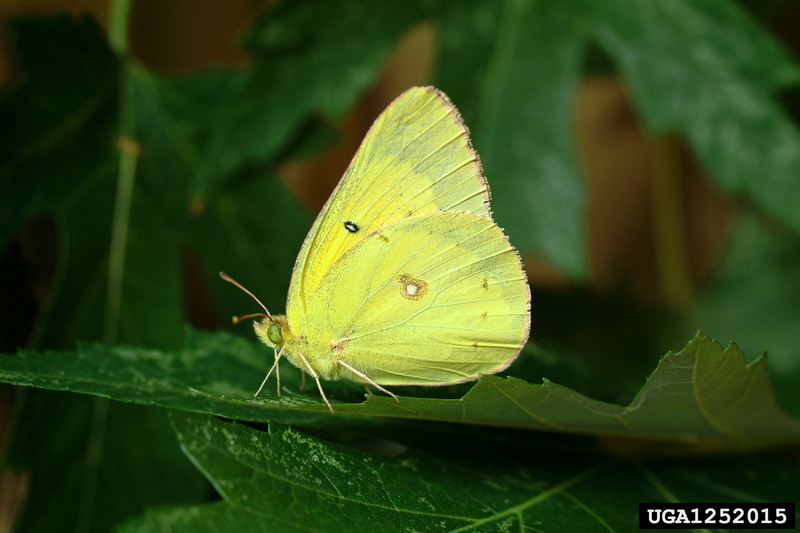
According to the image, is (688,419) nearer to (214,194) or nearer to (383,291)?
(383,291)

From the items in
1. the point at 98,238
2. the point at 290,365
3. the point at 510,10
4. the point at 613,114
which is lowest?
the point at 290,365

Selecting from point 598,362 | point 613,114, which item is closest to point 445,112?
point 598,362

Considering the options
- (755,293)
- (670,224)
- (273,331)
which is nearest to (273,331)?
(273,331)

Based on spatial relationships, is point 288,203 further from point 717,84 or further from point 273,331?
point 717,84

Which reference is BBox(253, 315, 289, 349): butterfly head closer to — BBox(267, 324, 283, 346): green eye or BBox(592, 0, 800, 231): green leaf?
BBox(267, 324, 283, 346): green eye

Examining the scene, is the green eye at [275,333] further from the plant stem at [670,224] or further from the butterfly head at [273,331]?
the plant stem at [670,224]

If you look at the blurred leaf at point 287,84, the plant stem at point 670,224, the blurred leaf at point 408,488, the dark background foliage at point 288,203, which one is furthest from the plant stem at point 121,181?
the plant stem at point 670,224
